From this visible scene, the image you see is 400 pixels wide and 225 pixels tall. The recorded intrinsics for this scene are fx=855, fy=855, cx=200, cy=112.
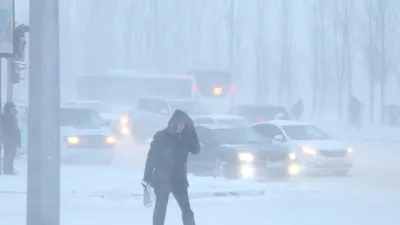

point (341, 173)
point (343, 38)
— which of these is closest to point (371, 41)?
point (343, 38)

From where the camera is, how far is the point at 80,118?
2602 cm

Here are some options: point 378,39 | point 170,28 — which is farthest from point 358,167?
point 170,28

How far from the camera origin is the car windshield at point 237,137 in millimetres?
22188

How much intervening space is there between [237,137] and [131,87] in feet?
95.6

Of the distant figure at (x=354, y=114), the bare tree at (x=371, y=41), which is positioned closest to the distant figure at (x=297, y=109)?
the distant figure at (x=354, y=114)

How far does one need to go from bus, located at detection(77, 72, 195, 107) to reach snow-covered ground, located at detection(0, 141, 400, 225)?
26.8 m

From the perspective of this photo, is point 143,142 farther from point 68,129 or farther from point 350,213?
point 350,213

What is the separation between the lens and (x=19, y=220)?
13625 millimetres

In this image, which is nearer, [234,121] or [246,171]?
[246,171]

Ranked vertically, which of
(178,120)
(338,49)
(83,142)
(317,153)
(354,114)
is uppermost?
(338,49)

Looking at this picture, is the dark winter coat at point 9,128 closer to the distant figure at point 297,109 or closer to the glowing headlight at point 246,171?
the glowing headlight at point 246,171

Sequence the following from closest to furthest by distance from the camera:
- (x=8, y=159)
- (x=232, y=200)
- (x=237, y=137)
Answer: (x=232, y=200)
(x=8, y=159)
(x=237, y=137)

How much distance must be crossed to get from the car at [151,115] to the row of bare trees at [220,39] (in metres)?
28.0

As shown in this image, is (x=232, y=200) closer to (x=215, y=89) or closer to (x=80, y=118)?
(x=80, y=118)
